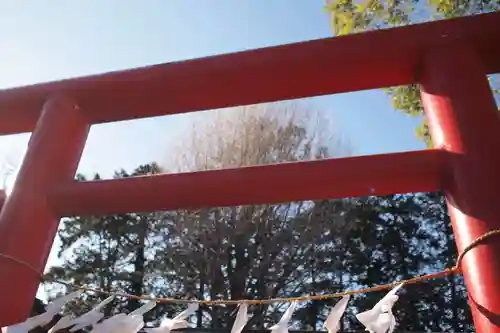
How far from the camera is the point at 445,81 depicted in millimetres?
1285

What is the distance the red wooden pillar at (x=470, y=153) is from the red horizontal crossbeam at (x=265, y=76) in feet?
0.25

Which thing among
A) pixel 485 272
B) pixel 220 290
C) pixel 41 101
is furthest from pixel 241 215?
pixel 485 272

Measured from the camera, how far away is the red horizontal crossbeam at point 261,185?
124 centimetres

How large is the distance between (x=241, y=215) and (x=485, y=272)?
338 inches

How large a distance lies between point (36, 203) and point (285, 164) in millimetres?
766

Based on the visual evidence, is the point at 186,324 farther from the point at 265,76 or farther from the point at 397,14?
the point at 397,14

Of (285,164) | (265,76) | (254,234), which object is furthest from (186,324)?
(254,234)

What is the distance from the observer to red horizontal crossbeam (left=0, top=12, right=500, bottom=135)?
4.53 feet

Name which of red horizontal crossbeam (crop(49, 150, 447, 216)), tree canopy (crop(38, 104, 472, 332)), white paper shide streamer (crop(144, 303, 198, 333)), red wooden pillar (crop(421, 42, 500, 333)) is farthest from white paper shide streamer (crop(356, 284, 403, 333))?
tree canopy (crop(38, 104, 472, 332))

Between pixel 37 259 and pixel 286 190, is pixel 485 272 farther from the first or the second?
pixel 37 259

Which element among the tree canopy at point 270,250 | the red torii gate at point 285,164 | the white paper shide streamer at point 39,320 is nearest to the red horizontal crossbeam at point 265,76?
the red torii gate at point 285,164

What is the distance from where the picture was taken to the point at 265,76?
1515 mm

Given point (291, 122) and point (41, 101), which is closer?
point (41, 101)

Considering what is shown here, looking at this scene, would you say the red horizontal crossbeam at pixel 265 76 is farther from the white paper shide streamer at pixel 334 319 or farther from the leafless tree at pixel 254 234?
the leafless tree at pixel 254 234
